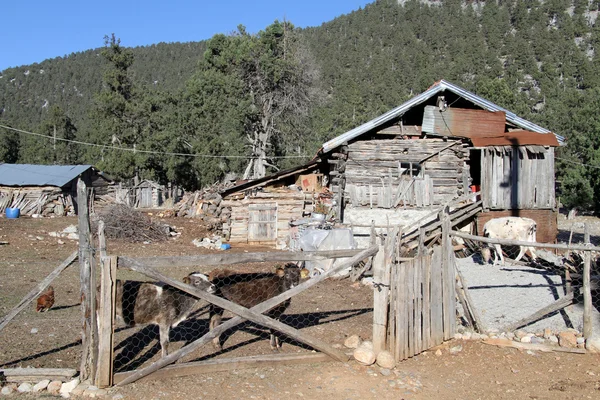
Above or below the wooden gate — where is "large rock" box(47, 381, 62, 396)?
below

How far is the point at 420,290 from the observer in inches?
280

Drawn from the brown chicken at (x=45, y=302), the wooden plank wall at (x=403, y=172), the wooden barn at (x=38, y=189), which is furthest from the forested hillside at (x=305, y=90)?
the brown chicken at (x=45, y=302)

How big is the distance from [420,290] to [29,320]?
6602mm

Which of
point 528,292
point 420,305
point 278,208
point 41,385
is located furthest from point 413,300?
point 278,208

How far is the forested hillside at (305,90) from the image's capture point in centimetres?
4375

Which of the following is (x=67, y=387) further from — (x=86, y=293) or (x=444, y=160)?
(x=444, y=160)

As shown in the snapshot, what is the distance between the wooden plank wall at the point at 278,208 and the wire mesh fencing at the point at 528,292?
8.07 metres

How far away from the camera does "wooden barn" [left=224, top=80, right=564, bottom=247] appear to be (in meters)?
18.4

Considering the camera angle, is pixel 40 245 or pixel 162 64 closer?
pixel 40 245

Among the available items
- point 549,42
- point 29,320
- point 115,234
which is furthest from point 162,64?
point 29,320

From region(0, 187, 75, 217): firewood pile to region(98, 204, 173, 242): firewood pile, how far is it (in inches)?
533

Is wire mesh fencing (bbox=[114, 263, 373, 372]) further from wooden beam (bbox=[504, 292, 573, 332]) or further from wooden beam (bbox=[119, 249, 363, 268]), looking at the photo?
wooden beam (bbox=[504, 292, 573, 332])

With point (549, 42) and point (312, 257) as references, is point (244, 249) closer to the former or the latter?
point (312, 257)

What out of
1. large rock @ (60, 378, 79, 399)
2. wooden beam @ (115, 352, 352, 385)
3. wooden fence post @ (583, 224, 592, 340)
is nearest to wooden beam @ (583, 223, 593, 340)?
wooden fence post @ (583, 224, 592, 340)
